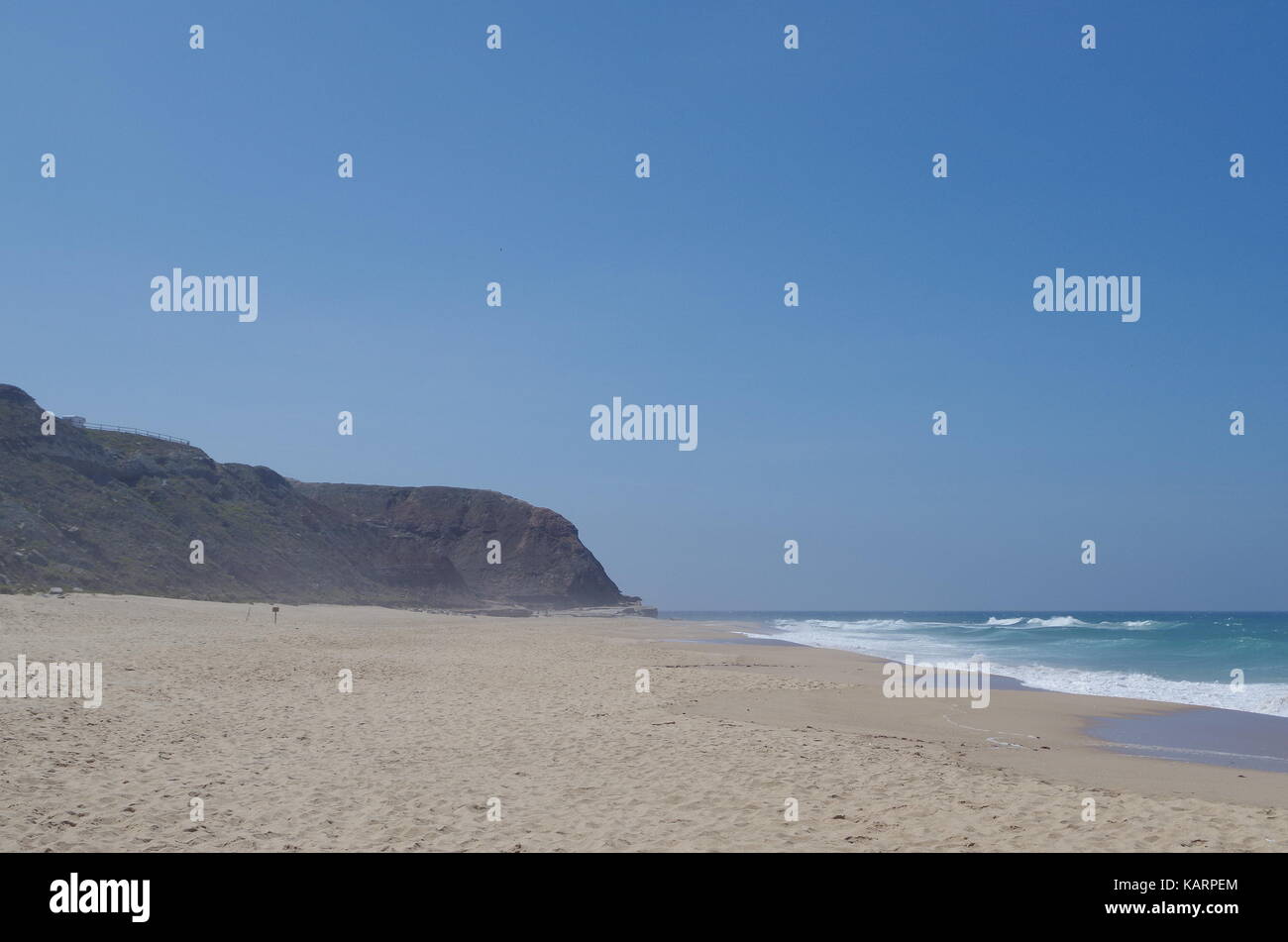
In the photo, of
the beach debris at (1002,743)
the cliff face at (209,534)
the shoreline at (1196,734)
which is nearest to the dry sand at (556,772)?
the beach debris at (1002,743)

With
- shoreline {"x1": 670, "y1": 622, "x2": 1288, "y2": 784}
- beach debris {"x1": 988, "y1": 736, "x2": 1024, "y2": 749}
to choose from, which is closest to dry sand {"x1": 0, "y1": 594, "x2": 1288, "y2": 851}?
beach debris {"x1": 988, "y1": 736, "x2": 1024, "y2": 749}

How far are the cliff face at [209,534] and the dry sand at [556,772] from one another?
27.5 m

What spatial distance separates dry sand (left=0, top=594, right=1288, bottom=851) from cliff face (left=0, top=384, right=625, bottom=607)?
27473 mm

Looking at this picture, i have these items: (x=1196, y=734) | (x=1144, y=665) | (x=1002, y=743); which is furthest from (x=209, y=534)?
(x=1196, y=734)

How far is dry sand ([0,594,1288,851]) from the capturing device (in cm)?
721

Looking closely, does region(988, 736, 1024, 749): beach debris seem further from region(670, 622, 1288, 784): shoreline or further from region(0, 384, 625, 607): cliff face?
region(0, 384, 625, 607): cliff face

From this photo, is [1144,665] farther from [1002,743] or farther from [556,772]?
[556,772]

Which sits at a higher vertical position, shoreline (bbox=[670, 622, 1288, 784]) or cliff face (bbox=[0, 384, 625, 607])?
cliff face (bbox=[0, 384, 625, 607])

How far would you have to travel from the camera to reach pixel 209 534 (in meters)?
58.2

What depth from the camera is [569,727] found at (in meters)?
12.6

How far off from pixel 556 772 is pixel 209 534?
56332 millimetres
